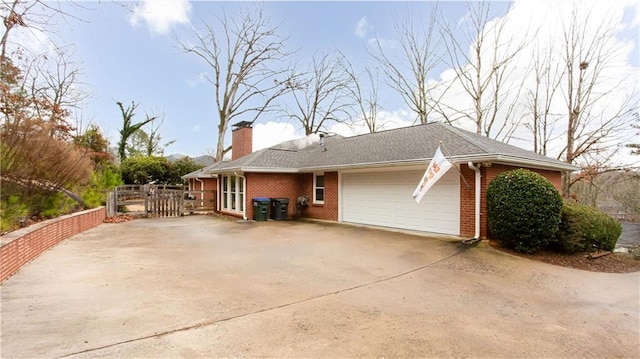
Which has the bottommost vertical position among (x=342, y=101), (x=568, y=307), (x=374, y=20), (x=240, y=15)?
(x=568, y=307)

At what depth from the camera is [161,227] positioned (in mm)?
11211

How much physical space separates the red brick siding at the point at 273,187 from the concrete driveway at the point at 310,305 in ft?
20.3

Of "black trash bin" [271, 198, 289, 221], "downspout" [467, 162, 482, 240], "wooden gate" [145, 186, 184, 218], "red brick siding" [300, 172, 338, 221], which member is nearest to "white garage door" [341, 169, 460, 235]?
"red brick siding" [300, 172, 338, 221]

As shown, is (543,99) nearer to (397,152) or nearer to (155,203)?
(397,152)

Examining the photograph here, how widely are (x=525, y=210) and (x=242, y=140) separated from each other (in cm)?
1611

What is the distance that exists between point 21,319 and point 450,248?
25.4 feet

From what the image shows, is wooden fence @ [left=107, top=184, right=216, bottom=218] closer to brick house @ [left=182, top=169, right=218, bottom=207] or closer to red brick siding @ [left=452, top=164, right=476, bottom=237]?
brick house @ [left=182, top=169, right=218, bottom=207]

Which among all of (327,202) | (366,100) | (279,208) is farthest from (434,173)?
(366,100)

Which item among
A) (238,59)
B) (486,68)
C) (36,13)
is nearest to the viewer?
(36,13)

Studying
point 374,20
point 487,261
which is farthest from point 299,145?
point 487,261

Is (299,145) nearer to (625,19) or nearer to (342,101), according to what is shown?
(342,101)

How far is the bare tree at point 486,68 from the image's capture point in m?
18.4

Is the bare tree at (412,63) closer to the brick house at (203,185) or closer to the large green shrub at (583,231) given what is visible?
the brick house at (203,185)

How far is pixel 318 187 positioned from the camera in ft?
45.2
